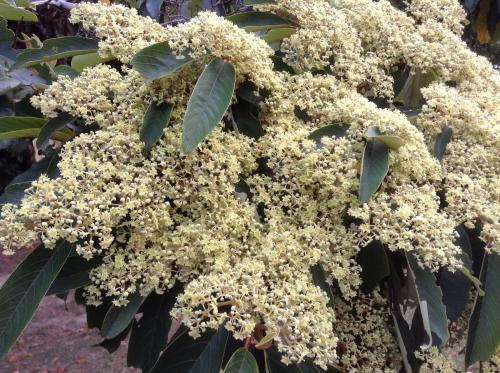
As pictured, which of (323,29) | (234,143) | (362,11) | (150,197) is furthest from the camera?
(362,11)

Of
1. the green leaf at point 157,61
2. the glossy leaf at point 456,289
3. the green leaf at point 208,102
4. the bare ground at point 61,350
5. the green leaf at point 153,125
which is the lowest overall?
the bare ground at point 61,350

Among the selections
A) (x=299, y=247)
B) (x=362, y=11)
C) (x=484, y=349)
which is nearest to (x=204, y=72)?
(x=299, y=247)

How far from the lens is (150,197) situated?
2.78 ft

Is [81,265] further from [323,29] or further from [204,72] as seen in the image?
[323,29]

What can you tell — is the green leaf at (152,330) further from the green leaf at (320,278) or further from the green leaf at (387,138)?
the green leaf at (387,138)

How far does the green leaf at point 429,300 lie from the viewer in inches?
36.4

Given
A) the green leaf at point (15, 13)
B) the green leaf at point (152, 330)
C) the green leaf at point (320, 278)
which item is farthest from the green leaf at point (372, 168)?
the green leaf at point (15, 13)

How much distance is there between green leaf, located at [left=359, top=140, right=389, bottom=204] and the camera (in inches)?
34.0

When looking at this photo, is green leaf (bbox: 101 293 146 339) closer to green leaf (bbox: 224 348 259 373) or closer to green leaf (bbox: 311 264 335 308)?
green leaf (bbox: 224 348 259 373)

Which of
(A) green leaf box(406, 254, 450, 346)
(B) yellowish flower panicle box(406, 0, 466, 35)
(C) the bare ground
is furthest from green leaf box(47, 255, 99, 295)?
(C) the bare ground

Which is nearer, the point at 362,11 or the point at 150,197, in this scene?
the point at 150,197

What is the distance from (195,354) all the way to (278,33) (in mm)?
772

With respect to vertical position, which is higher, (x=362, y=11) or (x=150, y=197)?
(x=362, y=11)

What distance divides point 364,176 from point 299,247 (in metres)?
0.17
